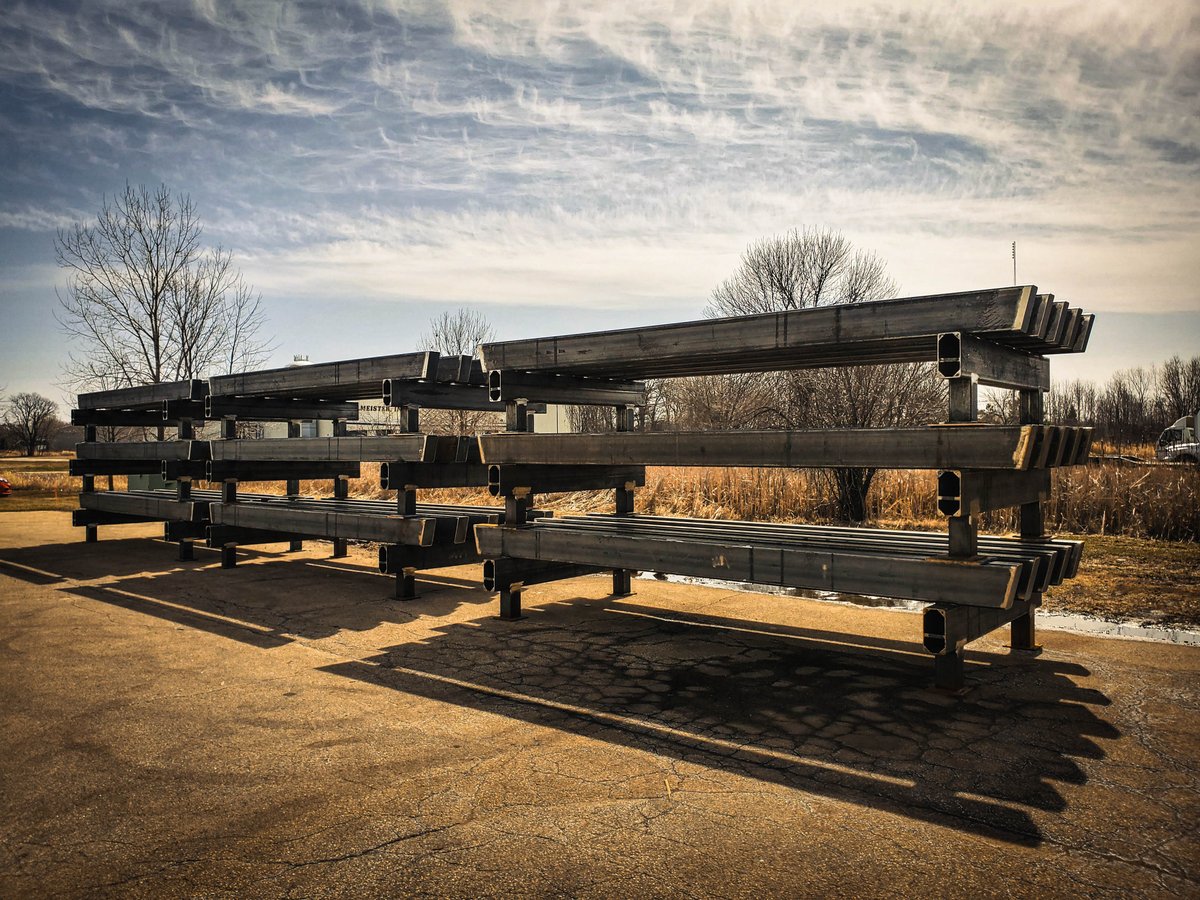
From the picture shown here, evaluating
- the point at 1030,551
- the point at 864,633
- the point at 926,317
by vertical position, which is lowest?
the point at 864,633

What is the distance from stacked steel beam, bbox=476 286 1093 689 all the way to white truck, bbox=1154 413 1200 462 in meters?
28.7

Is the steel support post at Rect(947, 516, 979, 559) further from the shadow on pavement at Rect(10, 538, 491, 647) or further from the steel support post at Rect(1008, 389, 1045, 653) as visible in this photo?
the shadow on pavement at Rect(10, 538, 491, 647)

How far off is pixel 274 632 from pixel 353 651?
3.78 feet

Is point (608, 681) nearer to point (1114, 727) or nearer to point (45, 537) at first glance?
point (1114, 727)

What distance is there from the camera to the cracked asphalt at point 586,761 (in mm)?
3148

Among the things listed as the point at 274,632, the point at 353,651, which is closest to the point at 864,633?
the point at 353,651

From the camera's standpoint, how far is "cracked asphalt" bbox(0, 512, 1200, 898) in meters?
3.15

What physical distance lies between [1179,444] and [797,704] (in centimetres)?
3364

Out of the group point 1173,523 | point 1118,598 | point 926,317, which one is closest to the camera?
point 926,317

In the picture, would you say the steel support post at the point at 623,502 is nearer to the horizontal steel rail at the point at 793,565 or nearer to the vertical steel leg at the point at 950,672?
the horizontal steel rail at the point at 793,565

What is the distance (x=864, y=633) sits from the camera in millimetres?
7180

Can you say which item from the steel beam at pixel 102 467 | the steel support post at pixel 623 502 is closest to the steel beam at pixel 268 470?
the steel beam at pixel 102 467

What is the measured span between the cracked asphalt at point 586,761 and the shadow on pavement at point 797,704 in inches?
1.0

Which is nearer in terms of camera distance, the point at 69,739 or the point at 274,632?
the point at 69,739
